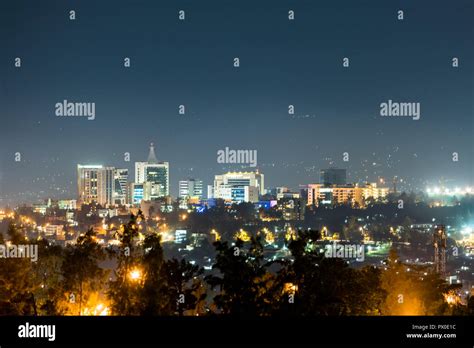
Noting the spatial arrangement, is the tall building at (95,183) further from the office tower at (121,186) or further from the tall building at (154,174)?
the tall building at (154,174)

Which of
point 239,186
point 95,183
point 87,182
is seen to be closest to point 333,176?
point 239,186

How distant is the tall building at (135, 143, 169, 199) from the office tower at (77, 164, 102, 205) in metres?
4.29

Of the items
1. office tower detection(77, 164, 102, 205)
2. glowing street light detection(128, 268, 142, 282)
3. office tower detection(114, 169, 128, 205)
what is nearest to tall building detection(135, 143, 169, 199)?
office tower detection(114, 169, 128, 205)

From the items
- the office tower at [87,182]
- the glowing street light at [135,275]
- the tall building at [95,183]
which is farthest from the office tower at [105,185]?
the glowing street light at [135,275]

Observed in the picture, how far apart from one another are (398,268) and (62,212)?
32.6 meters

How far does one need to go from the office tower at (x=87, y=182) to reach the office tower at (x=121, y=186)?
1861mm

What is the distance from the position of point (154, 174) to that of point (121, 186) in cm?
315

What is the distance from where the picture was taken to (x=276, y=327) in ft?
18.8

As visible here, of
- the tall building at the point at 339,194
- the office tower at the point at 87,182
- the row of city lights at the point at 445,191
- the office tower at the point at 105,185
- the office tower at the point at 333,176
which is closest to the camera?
the tall building at the point at 339,194

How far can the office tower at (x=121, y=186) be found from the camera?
50.6 m

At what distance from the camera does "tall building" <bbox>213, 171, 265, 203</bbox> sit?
4928 centimetres

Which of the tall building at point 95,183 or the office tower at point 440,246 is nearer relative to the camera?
the office tower at point 440,246

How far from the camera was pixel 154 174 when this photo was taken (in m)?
52.9

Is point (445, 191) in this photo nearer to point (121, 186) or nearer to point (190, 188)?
point (190, 188)
